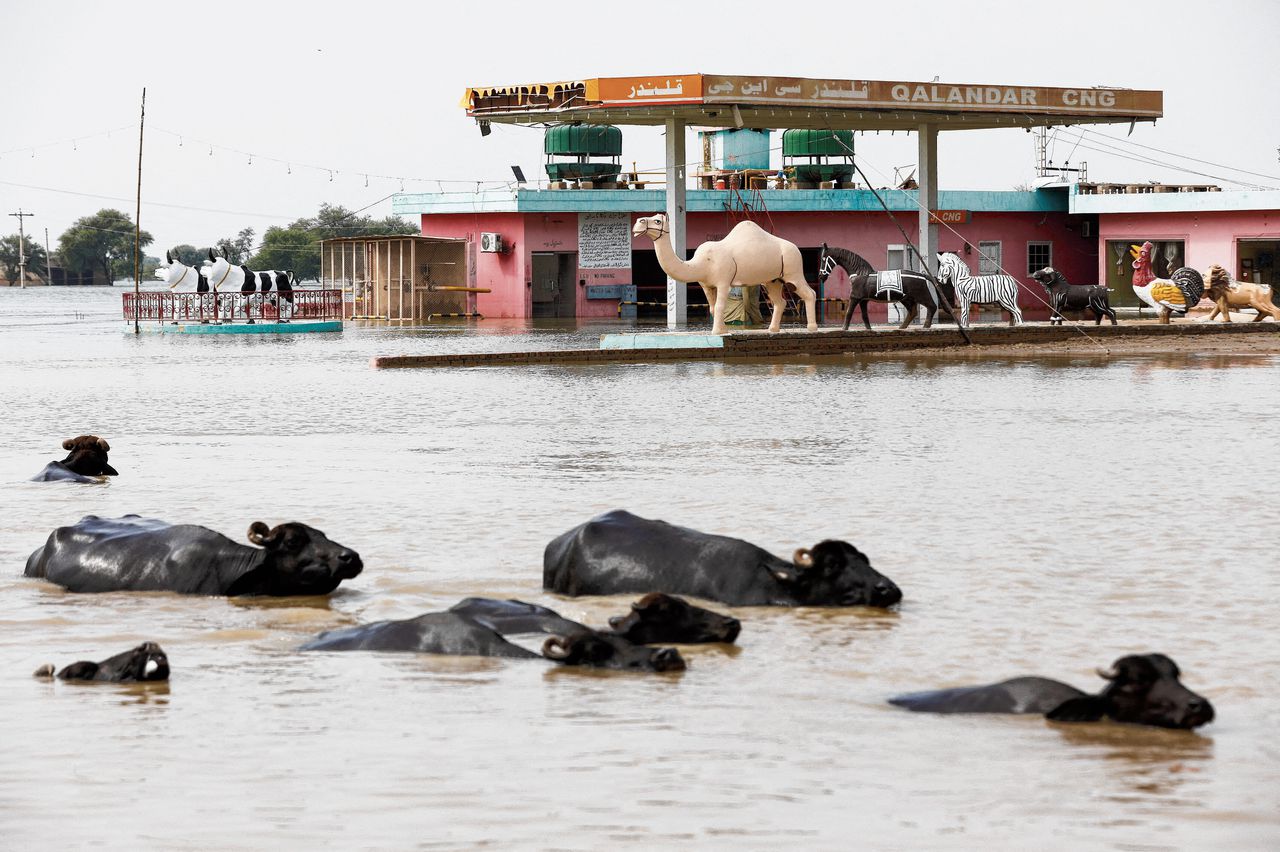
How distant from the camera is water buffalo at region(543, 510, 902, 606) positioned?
7355 millimetres

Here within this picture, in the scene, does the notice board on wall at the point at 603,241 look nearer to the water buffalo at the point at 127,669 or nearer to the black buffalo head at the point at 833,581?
the black buffalo head at the point at 833,581

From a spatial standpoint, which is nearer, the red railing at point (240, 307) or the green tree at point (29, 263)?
the red railing at point (240, 307)

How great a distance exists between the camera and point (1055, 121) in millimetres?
35125

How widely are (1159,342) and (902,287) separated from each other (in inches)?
166

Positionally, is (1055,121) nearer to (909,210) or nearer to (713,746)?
(909,210)

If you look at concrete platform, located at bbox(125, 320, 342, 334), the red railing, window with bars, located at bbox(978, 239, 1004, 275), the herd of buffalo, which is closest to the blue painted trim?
window with bars, located at bbox(978, 239, 1004, 275)

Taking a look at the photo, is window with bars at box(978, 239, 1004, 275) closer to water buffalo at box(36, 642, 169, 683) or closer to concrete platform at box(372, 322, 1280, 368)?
concrete platform at box(372, 322, 1280, 368)

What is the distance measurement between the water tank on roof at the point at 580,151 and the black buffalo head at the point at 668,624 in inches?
1468

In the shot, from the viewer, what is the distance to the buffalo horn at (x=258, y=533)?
25.2 feet

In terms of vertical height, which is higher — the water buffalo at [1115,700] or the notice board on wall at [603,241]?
the notice board on wall at [603,241]

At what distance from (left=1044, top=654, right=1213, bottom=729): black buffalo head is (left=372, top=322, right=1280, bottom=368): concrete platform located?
19791 millimetres

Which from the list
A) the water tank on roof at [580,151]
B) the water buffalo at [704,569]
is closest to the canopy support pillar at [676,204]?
the water tank on roof at [580,151]

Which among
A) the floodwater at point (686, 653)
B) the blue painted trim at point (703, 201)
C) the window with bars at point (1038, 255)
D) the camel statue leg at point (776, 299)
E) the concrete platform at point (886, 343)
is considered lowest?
the floodwater at point (686, 653)

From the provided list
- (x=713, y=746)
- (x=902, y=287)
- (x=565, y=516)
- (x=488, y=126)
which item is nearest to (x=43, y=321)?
(x=488, y=126)
